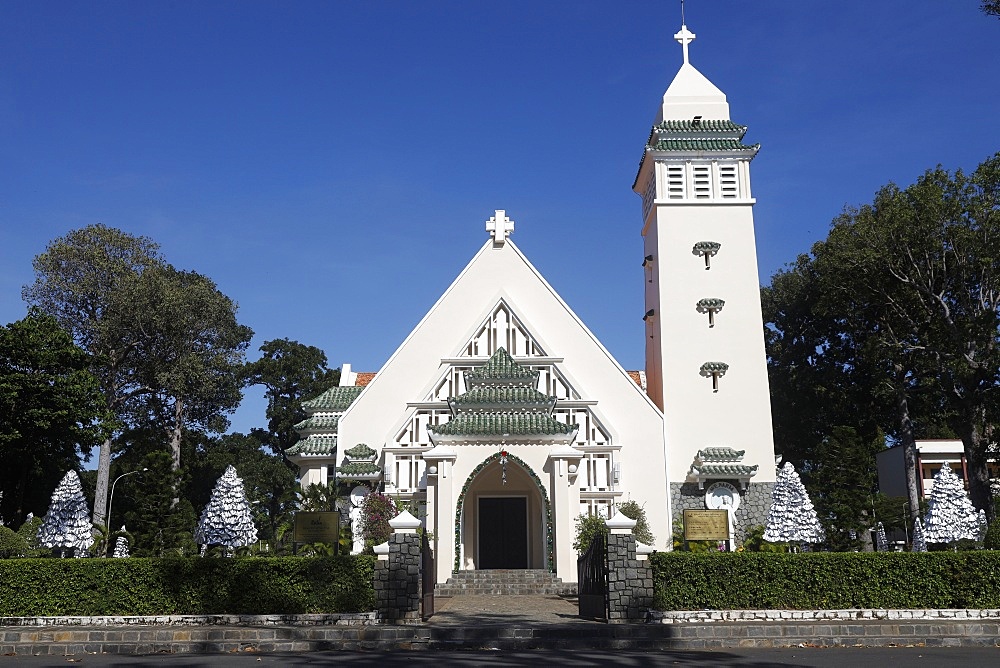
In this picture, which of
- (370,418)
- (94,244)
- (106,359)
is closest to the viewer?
(370,418)

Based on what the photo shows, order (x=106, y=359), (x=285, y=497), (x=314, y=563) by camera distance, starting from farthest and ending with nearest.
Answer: (x=106, y=359) < (x=285, y=497) < (x=314, y=563)

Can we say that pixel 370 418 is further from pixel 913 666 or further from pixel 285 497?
pixel 913 666

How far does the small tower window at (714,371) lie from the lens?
3053cm

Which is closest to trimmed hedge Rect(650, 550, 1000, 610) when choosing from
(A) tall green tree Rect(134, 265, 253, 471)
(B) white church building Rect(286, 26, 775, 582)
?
(B) white church building Rect(286, 26, 775, 582)

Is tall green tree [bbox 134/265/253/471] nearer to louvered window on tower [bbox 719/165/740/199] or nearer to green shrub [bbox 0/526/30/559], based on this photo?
green shrub [bbox 0/526/30/559]

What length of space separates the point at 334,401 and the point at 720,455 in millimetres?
13670

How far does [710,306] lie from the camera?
3114cm

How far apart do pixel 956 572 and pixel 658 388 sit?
14763 millimetres

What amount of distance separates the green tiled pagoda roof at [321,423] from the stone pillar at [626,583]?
16694 millimetres

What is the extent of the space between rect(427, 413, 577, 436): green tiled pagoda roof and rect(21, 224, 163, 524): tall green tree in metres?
24.2

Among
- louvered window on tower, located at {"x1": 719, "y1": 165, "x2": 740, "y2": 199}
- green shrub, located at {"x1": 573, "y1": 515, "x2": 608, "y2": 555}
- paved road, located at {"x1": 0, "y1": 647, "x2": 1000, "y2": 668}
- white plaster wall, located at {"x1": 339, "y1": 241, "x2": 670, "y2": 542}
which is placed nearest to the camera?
paved road, located at {"x1": 0, "y1": 647, "x2": 1000, "y2": 668}

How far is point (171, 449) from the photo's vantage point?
161 ft

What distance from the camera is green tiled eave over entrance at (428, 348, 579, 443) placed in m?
26.1

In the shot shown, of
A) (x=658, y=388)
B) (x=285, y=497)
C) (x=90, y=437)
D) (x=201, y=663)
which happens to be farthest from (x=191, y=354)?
(x=201, y=663)
